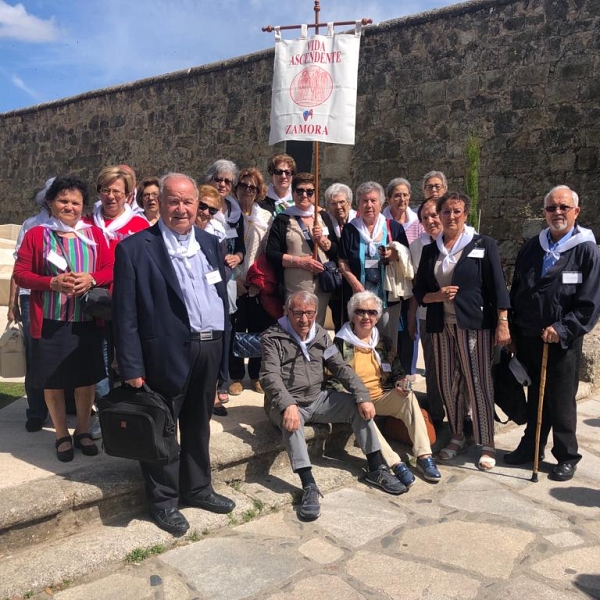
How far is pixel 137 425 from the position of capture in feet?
9.53

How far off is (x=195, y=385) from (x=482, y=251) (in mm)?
1985

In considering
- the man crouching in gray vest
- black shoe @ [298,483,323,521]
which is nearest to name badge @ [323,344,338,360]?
the man crouching in gray vest

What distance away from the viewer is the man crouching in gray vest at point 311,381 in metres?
3.69

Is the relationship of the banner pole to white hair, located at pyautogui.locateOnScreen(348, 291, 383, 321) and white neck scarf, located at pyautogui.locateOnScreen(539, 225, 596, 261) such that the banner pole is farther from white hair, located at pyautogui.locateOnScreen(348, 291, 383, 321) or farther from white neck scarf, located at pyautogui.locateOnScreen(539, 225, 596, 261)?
white neck scarf, located at pyautogui.locateOnScreen(539, 225, 596, 261)

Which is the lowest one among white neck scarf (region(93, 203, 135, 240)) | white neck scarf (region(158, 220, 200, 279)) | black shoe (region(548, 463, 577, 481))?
black shoe (region(548, 463, 577, 481))

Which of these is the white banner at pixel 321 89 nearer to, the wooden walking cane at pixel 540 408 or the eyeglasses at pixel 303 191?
the eyeglasses at pixel 303 191

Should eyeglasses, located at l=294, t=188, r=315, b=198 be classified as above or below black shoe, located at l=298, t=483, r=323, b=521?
above

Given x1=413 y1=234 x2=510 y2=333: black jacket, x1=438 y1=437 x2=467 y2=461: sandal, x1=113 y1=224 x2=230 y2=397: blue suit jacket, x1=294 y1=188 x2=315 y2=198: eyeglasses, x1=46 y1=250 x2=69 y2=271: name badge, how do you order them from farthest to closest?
1. x1=294 y1=188 x2=315 y2=198: eyeglasses
2. x1=438 y1=437 x2=467 y2=461: sandal
3. x1=413 y1=234 x2=510 y2=333: black jacket
4. x1=46 y1=250 x2=69 y2=271: name badge
5. x1=113 y1=224 x2=230 y2=397: blue suit jacket

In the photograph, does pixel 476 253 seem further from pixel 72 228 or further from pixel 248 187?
pixel 72 228

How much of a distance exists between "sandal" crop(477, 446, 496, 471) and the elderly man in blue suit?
1.71 m

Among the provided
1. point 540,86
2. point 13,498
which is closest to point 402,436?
point 13,498

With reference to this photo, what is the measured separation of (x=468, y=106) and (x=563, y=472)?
5.98 metres

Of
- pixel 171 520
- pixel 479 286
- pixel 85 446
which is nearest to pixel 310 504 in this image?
pixel 171 520

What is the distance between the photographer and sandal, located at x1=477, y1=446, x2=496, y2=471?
4020mm
